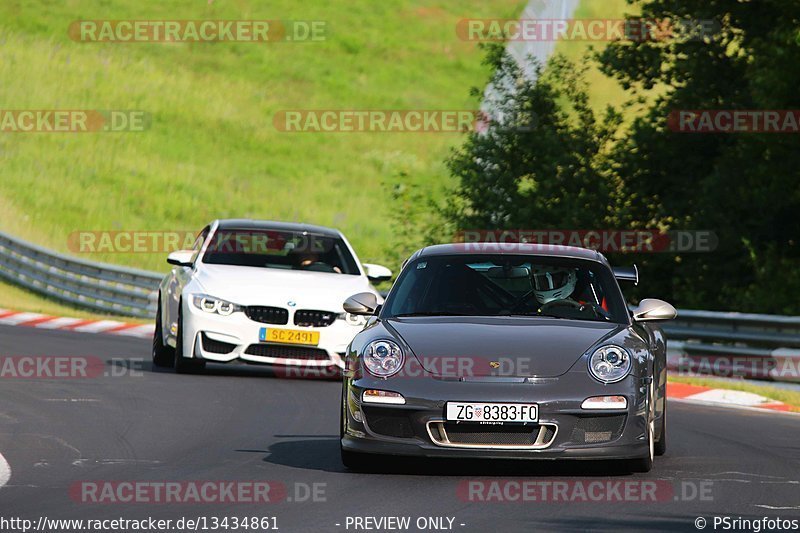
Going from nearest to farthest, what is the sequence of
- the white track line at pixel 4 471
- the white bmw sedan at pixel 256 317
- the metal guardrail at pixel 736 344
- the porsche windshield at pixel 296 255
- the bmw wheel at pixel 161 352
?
the white track line at pixel 4 471, the white bmw sedan at pixel 256 317, the porsche windshield at pixel 296 255, the bmw wheel at pixel 161 352, the metal guardrail at pixel 736 344

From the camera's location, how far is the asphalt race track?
26.2 feet

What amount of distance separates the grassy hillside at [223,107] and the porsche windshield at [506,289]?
26.4m

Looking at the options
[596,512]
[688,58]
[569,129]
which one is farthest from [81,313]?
[596,512]

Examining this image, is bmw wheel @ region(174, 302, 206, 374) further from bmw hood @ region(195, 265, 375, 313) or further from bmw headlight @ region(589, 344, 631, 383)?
bmw headlight @ region(589, 344, 631, 383)

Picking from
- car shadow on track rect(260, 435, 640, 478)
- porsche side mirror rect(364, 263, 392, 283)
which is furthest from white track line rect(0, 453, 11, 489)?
porsche side mirror rect(364, 263, 392, 283)

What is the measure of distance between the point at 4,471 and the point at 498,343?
290cm

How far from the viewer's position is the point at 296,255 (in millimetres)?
17312

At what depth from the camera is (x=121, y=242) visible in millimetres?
44000

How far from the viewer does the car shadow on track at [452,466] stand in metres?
9.59

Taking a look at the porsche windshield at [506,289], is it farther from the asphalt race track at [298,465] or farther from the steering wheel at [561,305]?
the asphalt race track at [298,465]

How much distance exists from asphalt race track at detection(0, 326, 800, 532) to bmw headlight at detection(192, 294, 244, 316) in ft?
2.36

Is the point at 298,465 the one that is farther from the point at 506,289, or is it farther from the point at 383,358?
the point at 506,289

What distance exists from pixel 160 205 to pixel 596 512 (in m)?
41.7

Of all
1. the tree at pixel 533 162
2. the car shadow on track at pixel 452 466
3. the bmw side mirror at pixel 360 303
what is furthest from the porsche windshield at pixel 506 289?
the tree at pixel 533 162
